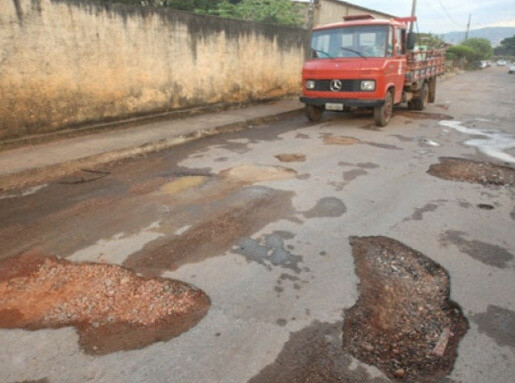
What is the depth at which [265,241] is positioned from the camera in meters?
3.75

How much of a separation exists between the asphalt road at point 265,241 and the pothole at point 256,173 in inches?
1.2

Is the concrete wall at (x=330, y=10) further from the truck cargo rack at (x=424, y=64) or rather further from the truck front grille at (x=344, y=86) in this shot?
the truck front grille at (x=344, y=86)

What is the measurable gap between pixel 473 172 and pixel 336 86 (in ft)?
12.5

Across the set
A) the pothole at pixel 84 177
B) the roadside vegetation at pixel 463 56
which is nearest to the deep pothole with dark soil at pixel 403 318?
the pothole at pixel 84 177

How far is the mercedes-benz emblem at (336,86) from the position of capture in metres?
8.61

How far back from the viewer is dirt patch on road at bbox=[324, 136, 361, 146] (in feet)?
25.2

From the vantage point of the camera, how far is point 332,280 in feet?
10.3

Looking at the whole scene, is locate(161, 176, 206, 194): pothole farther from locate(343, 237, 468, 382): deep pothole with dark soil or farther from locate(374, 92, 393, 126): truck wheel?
locate(374, 92, 393, 126): truck wheel

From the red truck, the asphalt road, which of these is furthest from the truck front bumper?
the asphalt road

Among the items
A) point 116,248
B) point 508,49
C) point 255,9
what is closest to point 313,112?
point 116,248

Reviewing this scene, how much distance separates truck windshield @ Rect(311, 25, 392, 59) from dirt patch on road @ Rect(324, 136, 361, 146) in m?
2.18

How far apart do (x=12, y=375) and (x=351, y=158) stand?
222 inches

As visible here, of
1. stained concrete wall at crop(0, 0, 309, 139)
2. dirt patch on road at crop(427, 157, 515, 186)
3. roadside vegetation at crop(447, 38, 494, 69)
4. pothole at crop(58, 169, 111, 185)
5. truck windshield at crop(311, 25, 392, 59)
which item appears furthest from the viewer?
roadside vegetation at crop(447, 38, 494, 69)

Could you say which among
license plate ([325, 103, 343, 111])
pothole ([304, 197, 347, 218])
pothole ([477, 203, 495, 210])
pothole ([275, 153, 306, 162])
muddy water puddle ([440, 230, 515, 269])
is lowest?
muddy water puddle ([440, 230, 515, 269])
